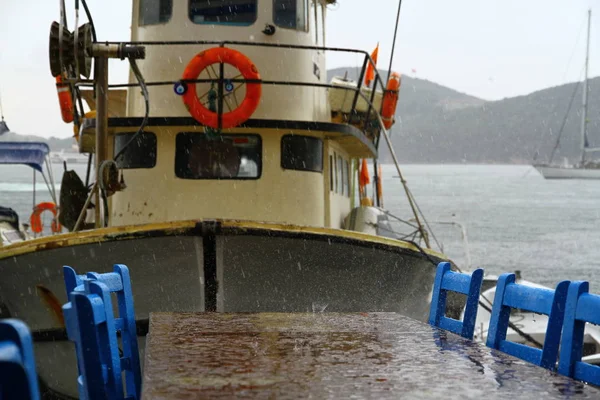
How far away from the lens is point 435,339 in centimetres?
422

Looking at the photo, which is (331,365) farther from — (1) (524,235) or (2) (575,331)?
(1) (524,235)

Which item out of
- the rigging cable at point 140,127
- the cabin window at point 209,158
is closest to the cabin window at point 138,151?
the rigging cable at point 140,127

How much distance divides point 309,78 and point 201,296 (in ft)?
10.8

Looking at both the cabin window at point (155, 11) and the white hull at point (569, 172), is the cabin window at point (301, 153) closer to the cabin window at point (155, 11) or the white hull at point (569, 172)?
the cabin window at point (155, 11)

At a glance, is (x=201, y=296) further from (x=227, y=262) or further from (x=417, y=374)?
(x=417, y=374)

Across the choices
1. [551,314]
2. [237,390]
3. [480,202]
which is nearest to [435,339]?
[551,314]

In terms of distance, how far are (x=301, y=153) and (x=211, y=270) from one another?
2.11 m

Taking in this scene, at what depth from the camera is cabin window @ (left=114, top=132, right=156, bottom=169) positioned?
972cm

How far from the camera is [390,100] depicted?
13.3 metres

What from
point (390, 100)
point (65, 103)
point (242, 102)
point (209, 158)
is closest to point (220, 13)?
point (242, 102)

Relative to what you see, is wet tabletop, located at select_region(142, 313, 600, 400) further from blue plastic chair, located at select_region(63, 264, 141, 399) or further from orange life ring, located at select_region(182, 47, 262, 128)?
orange life ring, located at select_region(182, 47, 262, 128)

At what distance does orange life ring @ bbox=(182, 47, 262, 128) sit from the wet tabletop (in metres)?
4.74

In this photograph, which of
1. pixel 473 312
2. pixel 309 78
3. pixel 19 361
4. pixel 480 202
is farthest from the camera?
pixel 480 202

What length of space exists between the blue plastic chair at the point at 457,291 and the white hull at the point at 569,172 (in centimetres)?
12396
